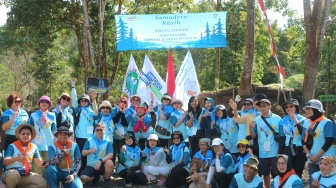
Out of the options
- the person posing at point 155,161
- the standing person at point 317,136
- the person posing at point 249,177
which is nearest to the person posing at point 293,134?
the standing person at point 317,136

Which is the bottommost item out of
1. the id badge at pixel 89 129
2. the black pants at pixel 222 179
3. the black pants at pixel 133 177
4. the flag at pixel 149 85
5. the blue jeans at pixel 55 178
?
the black pants at pixel 133 177

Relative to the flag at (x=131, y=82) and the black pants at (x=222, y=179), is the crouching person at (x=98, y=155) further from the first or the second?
the flag at (x=131, y=82)

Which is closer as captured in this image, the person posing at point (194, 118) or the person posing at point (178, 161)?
the person posing at point (178, 161)

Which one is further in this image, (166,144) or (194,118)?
(166,144)

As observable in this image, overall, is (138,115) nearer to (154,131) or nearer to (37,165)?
(154,131)

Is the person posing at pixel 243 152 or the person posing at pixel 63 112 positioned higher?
the person posing at pixel 63 112

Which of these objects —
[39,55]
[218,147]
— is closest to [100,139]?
[218,147]

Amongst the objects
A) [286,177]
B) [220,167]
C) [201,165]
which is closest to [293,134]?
[286,177]

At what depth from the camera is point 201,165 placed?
7375 mm

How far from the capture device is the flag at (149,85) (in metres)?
10.5

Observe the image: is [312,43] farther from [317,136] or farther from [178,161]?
[317,136]

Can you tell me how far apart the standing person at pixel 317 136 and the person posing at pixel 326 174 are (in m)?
0.41

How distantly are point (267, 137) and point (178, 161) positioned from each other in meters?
1.86

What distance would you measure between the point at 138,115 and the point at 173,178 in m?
1.57
